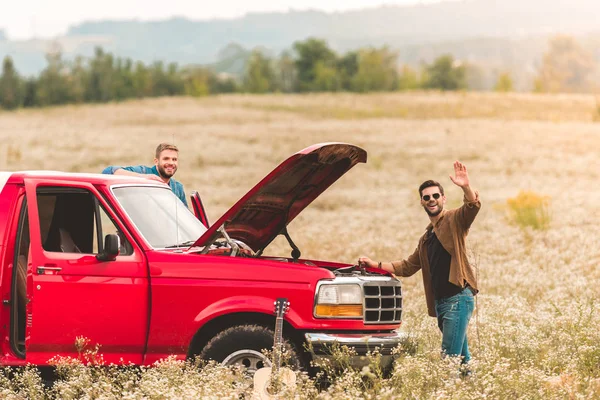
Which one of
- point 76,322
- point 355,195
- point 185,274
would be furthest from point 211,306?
point 355,195

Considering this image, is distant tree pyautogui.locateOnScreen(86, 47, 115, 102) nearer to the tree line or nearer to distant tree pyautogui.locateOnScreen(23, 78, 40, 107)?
the tree line

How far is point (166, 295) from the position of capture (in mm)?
7031

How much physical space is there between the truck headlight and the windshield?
1.40 metres

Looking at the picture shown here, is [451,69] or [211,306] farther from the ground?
[451,69]

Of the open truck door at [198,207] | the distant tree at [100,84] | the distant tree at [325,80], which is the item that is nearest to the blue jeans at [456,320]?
the open truck door at [198,207]

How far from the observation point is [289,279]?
6.96 m

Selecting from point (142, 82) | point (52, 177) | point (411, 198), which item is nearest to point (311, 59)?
point (142, 82)

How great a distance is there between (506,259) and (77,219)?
1077 cm

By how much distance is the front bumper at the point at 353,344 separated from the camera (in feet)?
22.4

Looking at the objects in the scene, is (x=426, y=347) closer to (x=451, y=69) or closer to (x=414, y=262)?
(x=414, y=262)

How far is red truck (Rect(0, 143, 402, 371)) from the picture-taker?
6.94m

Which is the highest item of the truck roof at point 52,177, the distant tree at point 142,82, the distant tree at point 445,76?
the distant tree at point 445,76

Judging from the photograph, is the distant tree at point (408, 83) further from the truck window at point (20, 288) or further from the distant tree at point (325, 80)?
the truck window at point (20, 288)

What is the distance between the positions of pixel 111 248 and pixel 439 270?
2.85 meters
